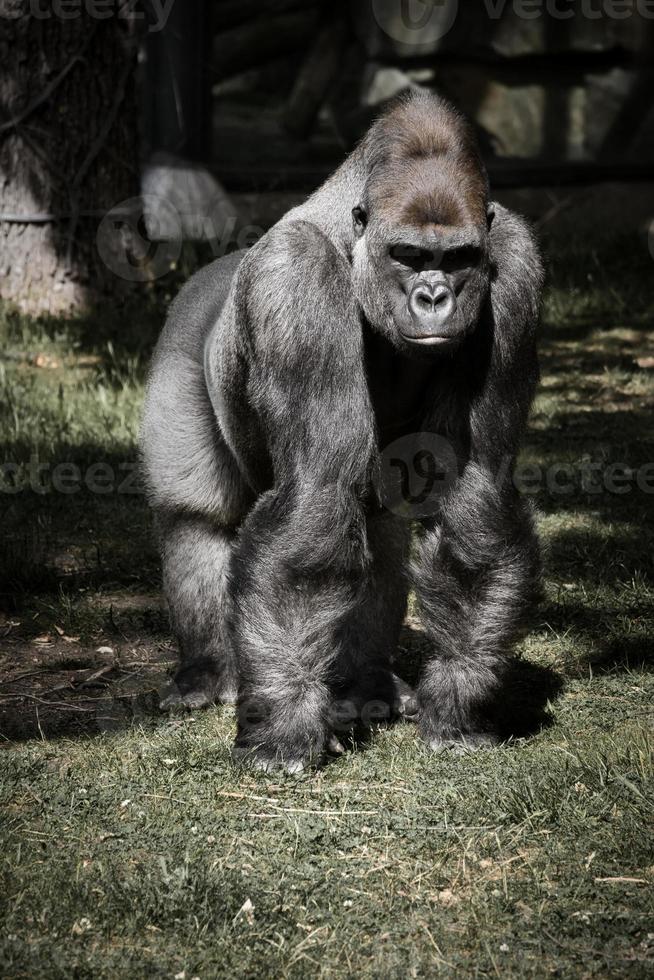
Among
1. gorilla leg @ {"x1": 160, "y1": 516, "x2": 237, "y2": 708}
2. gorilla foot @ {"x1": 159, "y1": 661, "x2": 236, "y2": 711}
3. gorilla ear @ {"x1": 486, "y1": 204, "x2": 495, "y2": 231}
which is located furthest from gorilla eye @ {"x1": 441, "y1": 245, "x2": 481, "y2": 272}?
gorilla foot @ {"x1": 159, "y1": 661, "x2": 236, "y2": 711}

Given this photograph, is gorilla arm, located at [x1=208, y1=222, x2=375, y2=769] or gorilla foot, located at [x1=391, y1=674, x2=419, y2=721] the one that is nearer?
gorilla arm, located at [x1=208, y1=222, x2=375, y2=769]

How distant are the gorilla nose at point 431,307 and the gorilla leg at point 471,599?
0.51m

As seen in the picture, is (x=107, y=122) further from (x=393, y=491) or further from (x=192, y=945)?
(x=192, y=945)

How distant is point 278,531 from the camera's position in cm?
344

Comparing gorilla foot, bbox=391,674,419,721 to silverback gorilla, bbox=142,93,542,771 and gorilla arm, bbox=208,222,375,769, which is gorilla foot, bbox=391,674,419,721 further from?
gorilla arm, bbox=208,222,375,769

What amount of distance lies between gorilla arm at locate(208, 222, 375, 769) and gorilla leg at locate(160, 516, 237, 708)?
1.49 feet

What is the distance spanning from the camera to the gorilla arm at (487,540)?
11.3 ft

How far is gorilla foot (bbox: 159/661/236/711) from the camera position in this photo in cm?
404

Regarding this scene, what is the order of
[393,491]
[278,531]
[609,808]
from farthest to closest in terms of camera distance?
[393,491], [278,531], [609,808]

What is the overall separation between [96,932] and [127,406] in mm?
4182

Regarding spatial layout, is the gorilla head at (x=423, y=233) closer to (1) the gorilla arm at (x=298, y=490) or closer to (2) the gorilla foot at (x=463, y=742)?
(1) the gorilla arm at (x=298, y=490)

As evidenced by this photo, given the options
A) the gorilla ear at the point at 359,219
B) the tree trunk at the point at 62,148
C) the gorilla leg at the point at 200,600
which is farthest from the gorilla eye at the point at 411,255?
the tree trunk at the point at 62,148

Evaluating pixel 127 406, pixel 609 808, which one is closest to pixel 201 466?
pixel 609 808

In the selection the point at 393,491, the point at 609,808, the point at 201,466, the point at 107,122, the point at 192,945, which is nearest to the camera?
the point at 192,945
